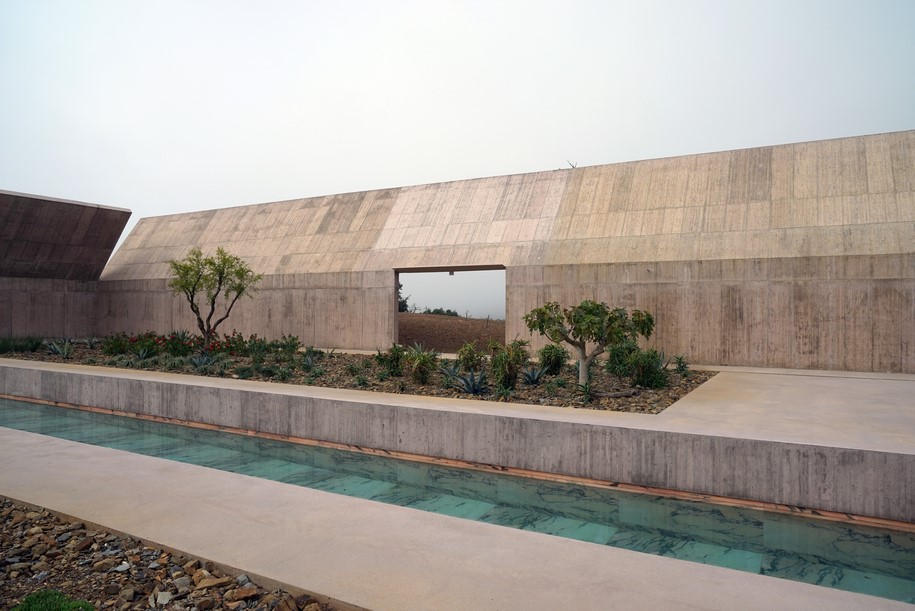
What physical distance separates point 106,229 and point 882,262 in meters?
22.5

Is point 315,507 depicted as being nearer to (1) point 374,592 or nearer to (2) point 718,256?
(1) point 374,592

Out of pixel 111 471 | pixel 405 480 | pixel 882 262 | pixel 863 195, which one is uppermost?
pixel 863 195

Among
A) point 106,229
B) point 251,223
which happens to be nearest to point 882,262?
point 251,223

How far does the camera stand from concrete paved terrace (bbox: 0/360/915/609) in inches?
118

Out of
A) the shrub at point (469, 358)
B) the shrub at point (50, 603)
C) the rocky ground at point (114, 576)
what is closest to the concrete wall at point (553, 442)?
the shrub at point (469, 358)

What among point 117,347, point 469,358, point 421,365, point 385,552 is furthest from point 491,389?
point 117,347

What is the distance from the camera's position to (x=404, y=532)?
3916mm

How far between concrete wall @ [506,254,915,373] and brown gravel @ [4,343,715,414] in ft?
5.37

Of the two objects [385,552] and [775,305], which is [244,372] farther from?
[775,305]

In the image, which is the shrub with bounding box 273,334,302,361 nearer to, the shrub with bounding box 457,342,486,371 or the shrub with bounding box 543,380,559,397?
the shrub with bounding box 457,342,486,371

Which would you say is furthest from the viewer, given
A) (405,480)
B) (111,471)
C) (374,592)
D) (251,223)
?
(251,223)

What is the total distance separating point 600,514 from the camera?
550cm

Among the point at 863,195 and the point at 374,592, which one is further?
the point at 863,195

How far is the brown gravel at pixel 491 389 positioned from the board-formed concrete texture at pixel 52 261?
8754 mm
